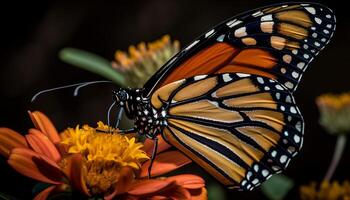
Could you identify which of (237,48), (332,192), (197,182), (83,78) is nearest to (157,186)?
(197,182)

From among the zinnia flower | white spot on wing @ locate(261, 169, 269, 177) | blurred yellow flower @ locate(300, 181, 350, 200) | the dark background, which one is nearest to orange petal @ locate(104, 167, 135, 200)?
the zinnia flower

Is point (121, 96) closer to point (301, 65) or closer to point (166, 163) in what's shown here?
point (166, 163)

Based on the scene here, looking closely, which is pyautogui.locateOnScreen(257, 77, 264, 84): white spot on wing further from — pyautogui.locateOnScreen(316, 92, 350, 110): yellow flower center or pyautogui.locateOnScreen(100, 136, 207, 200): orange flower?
pyautogui.locateOnScreen(316, 92, 350, 110): yellow flower center

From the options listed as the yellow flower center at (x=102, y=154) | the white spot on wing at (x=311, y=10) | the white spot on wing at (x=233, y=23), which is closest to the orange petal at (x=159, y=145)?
the yellow flower center at (x=102, y=154)

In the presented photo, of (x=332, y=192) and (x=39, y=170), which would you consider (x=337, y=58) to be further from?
(x=39, y=170)

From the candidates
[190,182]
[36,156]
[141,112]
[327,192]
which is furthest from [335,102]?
[36,156]

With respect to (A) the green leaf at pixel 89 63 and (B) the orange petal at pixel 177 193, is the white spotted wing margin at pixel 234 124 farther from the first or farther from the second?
(A) the green leaf at pixel 89 63
